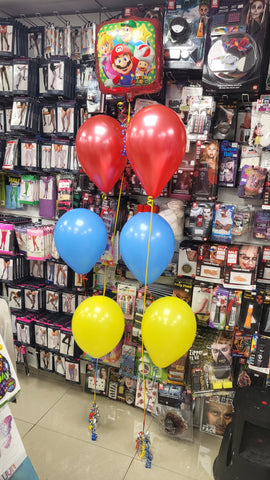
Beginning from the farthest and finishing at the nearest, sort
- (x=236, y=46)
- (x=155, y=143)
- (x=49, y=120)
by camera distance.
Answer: (x=49, y=120)
(x=236, y=46)
(x=155, y=143)

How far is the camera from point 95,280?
2932 millimetres

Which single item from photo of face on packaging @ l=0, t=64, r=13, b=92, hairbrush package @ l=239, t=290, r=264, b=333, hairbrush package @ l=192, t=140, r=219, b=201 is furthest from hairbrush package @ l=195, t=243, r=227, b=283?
photo of face on packaging @ l=0, t=64, r=13, b=92

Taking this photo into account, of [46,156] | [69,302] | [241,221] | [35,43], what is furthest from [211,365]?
[35,43]

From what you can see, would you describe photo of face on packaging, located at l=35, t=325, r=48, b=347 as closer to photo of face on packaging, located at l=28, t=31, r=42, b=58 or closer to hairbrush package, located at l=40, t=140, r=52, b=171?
hairbrush package, located at l=40, t=140, r=52, b=171

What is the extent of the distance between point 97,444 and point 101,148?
6.88ft

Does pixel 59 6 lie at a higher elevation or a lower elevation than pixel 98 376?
higher

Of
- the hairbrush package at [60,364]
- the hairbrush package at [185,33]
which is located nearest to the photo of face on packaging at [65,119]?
the hairbrush package at [185,33]

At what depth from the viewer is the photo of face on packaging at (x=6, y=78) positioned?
266 centimetres

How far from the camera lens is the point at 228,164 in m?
2.28

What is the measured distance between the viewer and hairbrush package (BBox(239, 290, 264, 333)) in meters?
2.26

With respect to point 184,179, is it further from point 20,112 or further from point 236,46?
point 20,112

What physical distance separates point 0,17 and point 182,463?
146 inches

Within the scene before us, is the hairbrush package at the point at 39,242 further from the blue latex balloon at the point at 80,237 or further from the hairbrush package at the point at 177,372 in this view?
the hairbrush package at the point at 177,372

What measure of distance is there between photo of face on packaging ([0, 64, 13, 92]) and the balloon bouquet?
105cm
